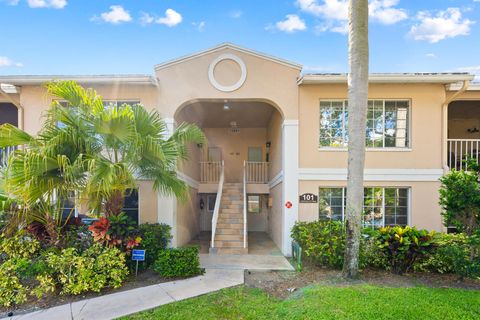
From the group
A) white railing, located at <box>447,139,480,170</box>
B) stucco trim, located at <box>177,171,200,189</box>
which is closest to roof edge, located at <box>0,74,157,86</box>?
stucco trim, located at <box>177,171,200,189</box>

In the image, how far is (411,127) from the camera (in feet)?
31.4

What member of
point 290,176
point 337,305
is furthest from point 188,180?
point 337,305

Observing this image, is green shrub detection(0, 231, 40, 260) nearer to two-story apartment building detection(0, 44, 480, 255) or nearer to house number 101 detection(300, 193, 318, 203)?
two-story apartment building detection(0, 44, 480, 255)

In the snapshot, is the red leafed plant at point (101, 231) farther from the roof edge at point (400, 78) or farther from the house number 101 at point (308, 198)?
the roof edge at point (400, 78)

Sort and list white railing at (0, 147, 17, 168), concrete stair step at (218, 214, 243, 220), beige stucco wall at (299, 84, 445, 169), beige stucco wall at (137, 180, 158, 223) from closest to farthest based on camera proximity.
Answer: white railing at (0, 147, 17, 168), beige stucco wall at (137, 180, 158, 223), beige stucco wall at (299, 84, 445, 169), concrete stair step at (218, 214, 243, 220)

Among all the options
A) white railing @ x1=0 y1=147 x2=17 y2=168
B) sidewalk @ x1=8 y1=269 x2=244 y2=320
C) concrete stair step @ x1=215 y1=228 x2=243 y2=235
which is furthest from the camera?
concrete stair step @ x1=215 y1=228 x2=243 y2=235

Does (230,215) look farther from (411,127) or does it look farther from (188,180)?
(411,127)

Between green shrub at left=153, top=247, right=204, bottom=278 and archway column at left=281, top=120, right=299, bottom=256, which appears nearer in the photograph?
green shrub at left=153, top=247, right=204, bottom=278

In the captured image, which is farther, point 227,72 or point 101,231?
point 227,72

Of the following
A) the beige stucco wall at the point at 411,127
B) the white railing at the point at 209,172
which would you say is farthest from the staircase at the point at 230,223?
the beige stucco wall at the point at 411,127

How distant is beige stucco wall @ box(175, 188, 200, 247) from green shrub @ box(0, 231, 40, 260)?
428 centimetres

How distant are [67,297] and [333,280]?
233 inches

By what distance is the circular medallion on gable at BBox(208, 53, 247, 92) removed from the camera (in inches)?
370

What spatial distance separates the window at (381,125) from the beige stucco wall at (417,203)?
137 centimetres
